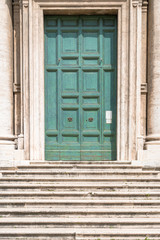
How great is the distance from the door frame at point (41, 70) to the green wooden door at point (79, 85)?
260 mm

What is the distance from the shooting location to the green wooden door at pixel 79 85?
7.14 meters

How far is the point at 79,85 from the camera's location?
7152 mm

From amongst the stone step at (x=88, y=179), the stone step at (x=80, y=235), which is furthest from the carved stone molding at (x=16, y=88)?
the stone step at (x=80, y=235)

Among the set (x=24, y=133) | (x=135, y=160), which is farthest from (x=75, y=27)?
(x=135, y=160)

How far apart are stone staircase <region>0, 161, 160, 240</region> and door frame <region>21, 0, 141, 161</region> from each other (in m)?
0.64

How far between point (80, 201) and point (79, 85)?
3141mm

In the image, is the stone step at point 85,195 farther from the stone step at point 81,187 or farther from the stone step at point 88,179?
the stone step at point 88,179

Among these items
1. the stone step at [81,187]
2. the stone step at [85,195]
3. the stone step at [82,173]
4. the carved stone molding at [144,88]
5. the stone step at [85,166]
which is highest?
the carved stone molding at [144,88]

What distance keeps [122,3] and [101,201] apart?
4911 mm

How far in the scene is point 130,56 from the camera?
266 inches

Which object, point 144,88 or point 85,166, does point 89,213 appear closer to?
point 85,166

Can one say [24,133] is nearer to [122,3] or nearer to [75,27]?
[75,27]

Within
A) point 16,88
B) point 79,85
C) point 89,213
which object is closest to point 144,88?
point 79,85

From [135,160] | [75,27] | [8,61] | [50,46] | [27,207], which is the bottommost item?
[27,207]
